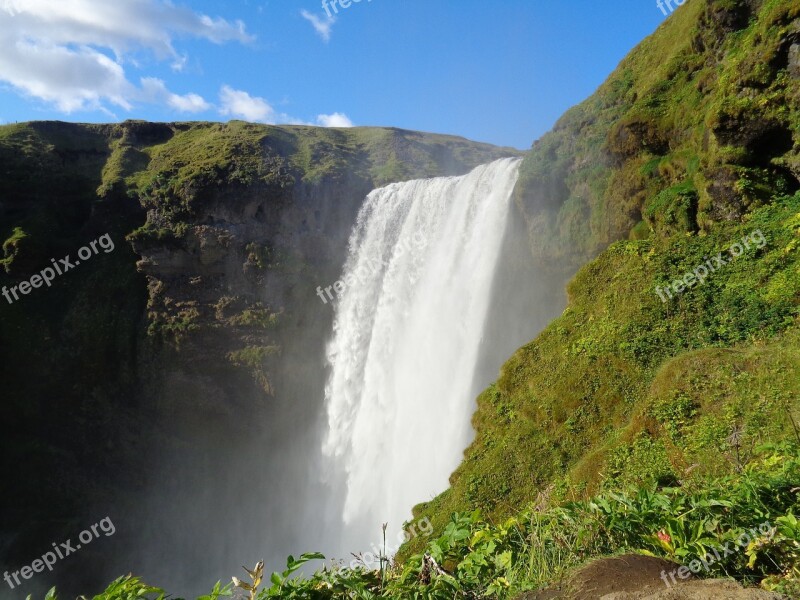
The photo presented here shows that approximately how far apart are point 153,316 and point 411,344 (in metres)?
16.8

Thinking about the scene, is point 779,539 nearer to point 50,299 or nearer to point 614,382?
point 614,382

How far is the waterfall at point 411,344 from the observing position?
18.8 m

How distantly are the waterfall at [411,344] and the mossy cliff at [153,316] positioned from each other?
3.31m

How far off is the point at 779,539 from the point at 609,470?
5225 millimetres

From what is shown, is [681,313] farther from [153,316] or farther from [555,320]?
[153,316]

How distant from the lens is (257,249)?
98.3ft

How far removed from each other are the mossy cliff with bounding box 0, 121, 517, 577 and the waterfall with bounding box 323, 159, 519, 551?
130 inches

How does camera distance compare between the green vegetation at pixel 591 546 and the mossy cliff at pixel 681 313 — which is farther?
the mossy cliff at pixel 681 313

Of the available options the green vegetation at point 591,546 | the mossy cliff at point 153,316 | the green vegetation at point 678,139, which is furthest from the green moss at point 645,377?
the mossy cliff at point 153,316

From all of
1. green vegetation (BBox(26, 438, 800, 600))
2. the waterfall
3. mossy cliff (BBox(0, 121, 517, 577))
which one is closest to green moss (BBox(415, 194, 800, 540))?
green vegetation (BBox(26, 438, 800, 600))

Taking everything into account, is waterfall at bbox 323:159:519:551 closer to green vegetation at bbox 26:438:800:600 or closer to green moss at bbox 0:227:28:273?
green vegetation at bbox 26:438:800:600

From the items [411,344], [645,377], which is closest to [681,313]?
[645,377]

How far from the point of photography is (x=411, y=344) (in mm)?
21797

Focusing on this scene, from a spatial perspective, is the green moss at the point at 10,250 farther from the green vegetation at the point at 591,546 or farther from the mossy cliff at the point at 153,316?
the green vegetation at the point at 591,546
